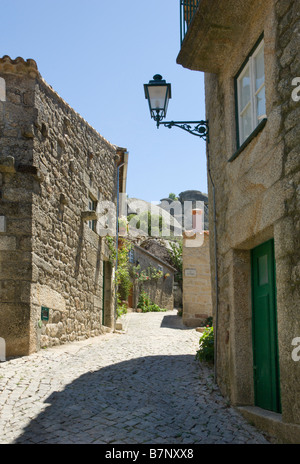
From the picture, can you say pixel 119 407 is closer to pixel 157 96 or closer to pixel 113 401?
pixel 113 401

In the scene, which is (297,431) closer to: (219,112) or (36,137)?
(219,112)

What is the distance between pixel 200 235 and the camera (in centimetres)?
1184

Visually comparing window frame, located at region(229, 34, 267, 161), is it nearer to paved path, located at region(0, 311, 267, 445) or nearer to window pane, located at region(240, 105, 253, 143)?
window pane, located at region(240, 105, 253, 143)

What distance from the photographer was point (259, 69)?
4363 millimetres

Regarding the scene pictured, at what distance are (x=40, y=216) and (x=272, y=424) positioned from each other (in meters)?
4.63

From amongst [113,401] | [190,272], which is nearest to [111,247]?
[190,272]

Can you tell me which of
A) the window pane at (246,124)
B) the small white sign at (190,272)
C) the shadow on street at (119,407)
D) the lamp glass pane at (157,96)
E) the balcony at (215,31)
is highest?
the balcony at (215,31)

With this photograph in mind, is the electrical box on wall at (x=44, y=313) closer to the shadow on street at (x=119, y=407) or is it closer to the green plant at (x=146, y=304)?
the shadow on street at (x=119, y=407)

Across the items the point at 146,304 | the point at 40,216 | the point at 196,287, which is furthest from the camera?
the point at 146,304

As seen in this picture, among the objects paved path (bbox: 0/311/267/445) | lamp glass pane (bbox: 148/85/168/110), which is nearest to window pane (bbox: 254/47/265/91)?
lamp glass pane (bbox: 148/85/168/110)

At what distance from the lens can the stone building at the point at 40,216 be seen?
6434 millimetres

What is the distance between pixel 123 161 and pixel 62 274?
5.87 m

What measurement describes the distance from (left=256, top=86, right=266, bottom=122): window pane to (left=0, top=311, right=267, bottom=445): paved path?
2.84 metres

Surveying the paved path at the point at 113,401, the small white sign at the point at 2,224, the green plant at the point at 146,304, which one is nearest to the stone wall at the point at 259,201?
the paved path at the point at 113,401
